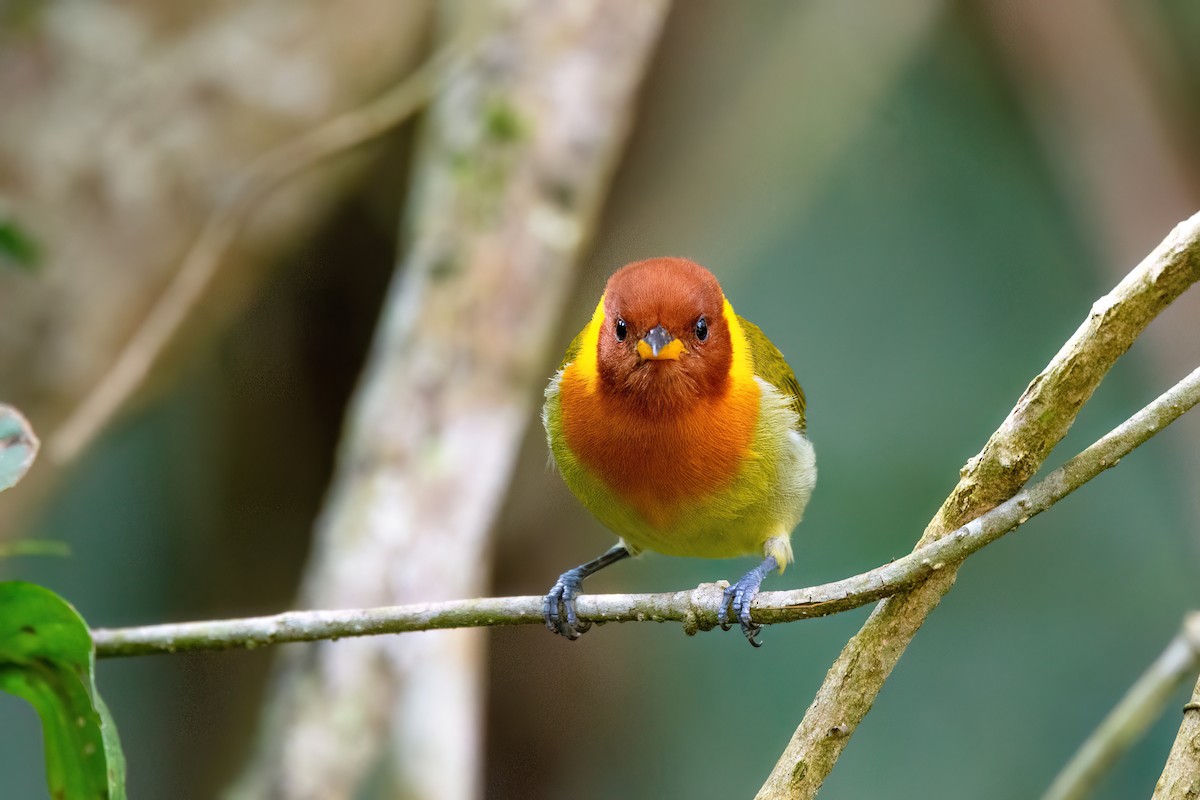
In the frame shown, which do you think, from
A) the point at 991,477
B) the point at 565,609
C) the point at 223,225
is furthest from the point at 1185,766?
the point at 223,225

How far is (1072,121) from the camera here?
529cm

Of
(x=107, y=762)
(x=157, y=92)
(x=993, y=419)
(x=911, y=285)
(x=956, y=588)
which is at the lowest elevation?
(x=107, y=762)

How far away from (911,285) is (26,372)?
12.3 feet

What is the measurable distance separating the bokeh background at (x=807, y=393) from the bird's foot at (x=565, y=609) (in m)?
1.65

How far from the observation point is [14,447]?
6.07 feet

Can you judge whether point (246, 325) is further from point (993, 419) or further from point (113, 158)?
point (993, 419)

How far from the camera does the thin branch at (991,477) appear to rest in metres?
1.75

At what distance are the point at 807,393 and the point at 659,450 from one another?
7.92ft

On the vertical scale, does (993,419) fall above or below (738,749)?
above

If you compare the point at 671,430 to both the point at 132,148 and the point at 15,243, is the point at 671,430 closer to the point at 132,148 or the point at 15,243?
the point at 15,243

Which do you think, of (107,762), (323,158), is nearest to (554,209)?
(323,158)

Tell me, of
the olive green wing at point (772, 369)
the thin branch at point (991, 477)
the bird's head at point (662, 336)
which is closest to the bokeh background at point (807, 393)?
the olive green wing at point (772, 369)

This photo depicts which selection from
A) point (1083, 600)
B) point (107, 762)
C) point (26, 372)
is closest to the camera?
point (107, 762)

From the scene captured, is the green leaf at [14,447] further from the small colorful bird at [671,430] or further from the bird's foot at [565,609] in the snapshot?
the small colorful bird at [671,430]
